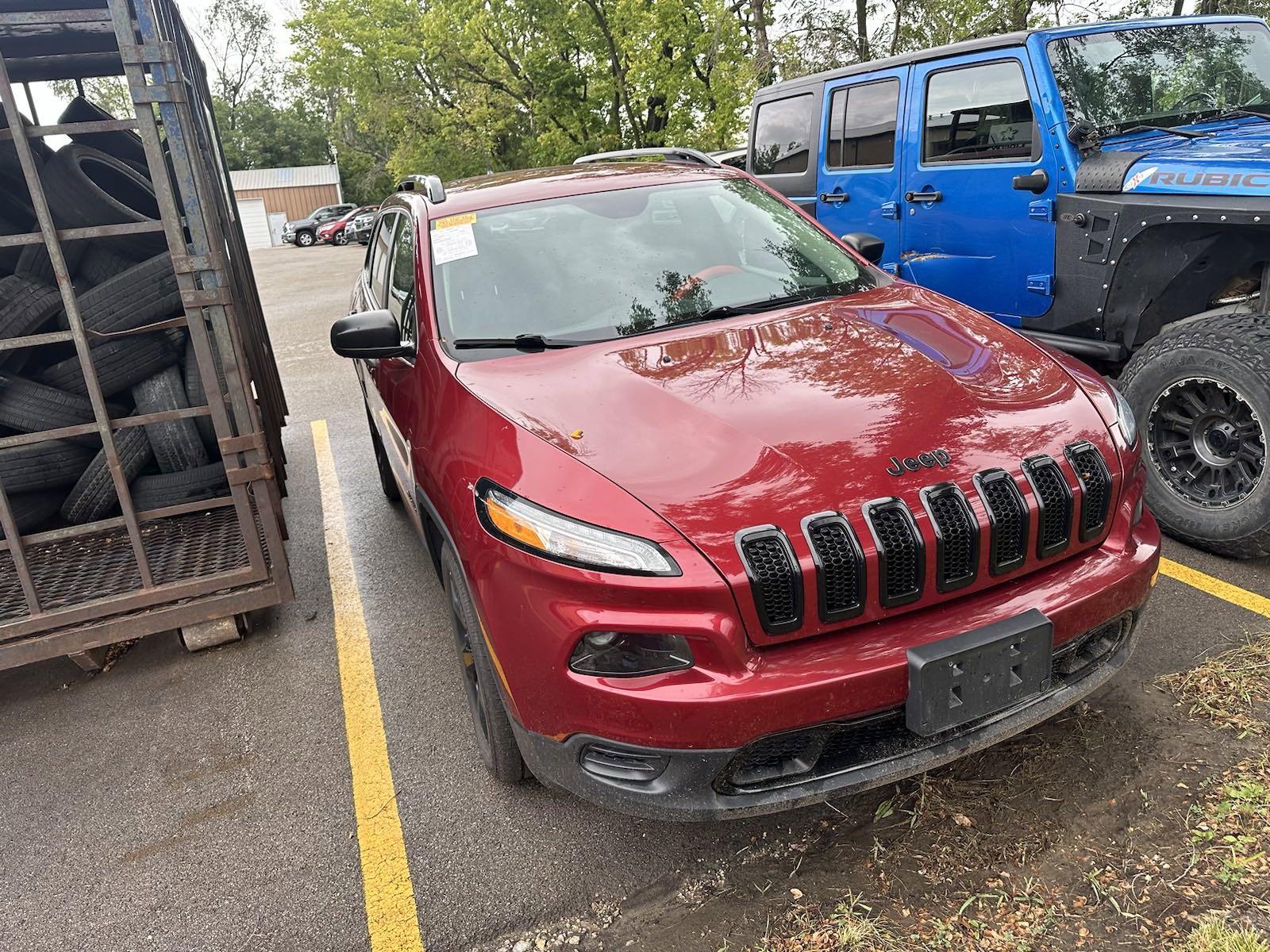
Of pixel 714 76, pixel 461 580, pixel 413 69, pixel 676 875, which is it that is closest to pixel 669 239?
pixel 461 580

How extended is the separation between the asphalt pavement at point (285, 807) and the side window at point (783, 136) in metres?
3.77

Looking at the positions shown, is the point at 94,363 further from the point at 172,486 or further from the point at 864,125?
the point at 864,125

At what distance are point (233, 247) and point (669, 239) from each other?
11.6 ft

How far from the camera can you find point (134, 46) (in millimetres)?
3035

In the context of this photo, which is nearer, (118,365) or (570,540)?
(570,540)

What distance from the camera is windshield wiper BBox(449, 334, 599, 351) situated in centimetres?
289

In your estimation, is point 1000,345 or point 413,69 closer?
point 1000,345

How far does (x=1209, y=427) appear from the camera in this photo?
3.74 m

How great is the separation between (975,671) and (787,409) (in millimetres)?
821

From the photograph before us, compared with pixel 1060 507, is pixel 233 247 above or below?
above

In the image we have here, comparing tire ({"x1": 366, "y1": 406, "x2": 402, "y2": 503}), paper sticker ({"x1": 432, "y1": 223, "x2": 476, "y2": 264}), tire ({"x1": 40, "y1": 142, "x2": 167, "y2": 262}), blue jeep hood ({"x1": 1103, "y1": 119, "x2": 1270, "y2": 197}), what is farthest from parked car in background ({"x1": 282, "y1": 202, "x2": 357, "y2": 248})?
blue jeep hood ({"x1": 1103, "y1": 119, "x2": 1270, "y2": 197})

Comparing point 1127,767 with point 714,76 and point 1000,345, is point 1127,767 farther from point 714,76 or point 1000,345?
point 714,76

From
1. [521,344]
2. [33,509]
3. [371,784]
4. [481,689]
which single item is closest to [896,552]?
[481,689]

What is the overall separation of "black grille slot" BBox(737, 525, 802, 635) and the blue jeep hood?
9.38 ft
